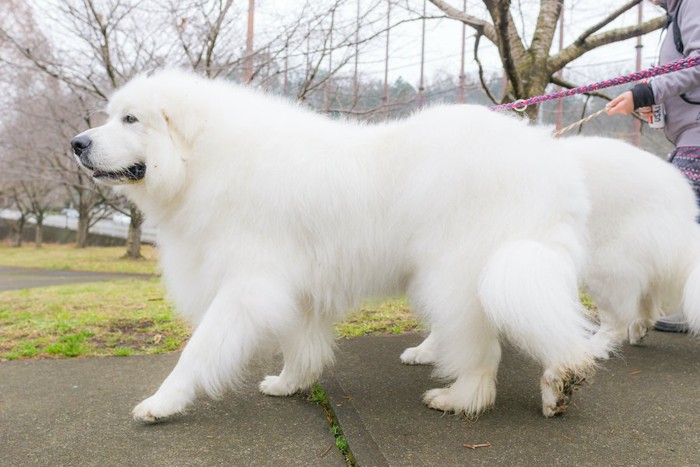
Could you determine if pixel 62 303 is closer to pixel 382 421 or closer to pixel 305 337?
pixel 305 337

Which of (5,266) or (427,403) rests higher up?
(427,403)

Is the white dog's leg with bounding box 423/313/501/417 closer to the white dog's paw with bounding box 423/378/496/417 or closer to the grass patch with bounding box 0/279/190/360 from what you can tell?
the white dog's paw with bounding box 423/378/496/417

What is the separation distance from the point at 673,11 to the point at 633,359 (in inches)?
80.0

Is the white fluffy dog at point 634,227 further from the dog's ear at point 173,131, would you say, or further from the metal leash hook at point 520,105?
the dog's ear at point 173,131

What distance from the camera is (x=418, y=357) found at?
9.57ft

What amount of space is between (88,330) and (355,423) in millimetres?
2398

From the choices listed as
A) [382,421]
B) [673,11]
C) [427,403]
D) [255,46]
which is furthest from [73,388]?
[255,46]

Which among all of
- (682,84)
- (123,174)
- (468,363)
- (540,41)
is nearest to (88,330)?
(123,174)

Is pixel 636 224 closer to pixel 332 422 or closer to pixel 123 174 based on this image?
pixel 332 422

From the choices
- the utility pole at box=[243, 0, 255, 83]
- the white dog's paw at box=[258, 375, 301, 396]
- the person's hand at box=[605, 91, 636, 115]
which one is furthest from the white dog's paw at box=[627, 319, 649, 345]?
the utility pole at box=[243, 0, 255, 83]

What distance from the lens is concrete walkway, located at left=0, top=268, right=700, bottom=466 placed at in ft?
5.88

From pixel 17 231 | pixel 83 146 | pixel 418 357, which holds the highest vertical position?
pixel 83 146

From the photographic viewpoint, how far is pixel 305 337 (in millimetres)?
2443

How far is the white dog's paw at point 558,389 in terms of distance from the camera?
1979 mm
